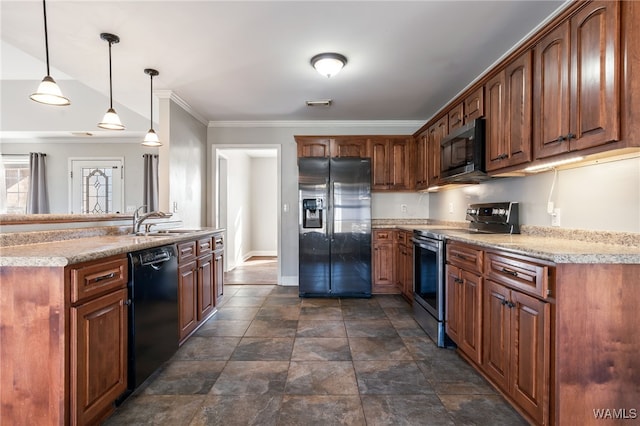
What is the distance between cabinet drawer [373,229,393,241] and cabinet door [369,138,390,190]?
637mm

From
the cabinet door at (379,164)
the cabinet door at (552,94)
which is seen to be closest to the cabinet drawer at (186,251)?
the cabinet door at (379,164)

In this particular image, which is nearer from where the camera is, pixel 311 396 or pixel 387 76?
pixel 311 396

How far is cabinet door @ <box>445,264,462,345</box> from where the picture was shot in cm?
233

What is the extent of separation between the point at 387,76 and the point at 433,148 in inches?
43.9

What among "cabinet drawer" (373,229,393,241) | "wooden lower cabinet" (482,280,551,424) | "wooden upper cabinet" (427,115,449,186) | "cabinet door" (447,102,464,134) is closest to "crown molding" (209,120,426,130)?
"wooden upper cabinet" (427,115,449,186)

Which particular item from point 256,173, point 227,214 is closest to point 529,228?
point 227,214

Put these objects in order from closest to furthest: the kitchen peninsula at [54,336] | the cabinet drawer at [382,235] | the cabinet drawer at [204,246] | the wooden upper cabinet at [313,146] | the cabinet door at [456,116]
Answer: the kitchen peninsula at [54,336] → the cabinet drawer at [204,246] → the cabinet door at [456,116] → the cabinet drawer at [382,235] → the wooden upper cabinet at [313,146]

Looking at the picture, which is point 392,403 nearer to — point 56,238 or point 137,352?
point 137,352

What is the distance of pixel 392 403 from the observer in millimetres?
1796

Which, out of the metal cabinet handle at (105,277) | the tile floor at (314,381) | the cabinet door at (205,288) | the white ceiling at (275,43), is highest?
the white ceiling at (275,43)

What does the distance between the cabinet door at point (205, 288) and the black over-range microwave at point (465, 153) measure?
2.58 meters

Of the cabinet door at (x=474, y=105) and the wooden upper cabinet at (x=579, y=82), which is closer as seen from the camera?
the wooden upper cabinet at (x=579, y=82)

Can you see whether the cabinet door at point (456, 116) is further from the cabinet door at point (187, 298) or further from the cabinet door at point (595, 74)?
the cabinet door at point (187, 298)

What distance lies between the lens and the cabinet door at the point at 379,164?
4.25 m
